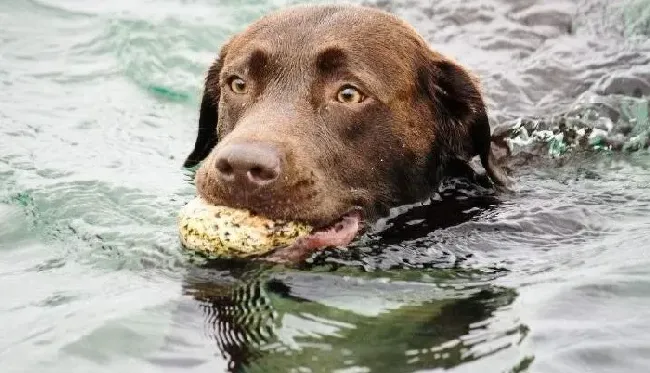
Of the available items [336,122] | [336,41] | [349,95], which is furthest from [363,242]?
[336,41]

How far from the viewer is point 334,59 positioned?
4.63 meters

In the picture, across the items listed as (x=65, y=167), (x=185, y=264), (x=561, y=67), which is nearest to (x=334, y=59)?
(x=185, y=264)

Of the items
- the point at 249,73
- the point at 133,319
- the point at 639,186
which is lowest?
the point at 133,319

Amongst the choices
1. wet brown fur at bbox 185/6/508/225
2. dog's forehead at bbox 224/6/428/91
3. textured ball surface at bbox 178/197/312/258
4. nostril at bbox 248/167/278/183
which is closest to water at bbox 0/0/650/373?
textured ball surface at bbox 178/197/312/258

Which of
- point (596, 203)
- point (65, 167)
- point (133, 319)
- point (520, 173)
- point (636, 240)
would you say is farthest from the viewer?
point (65, 167)

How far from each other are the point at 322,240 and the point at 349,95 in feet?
2.40

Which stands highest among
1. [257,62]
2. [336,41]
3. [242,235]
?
[336,41]

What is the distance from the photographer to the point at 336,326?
3.57 meters

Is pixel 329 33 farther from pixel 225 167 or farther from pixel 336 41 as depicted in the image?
pixel 225 167

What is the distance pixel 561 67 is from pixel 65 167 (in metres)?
3.20

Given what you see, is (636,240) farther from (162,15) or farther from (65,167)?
(162,15)

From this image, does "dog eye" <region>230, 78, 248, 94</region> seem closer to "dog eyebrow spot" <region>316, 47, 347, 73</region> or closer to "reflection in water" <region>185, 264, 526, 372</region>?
"dog eyebrow spot" <region>316, 47, 347, 73</region>

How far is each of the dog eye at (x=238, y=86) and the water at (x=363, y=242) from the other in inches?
28.8

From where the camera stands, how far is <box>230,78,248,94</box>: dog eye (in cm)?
478
